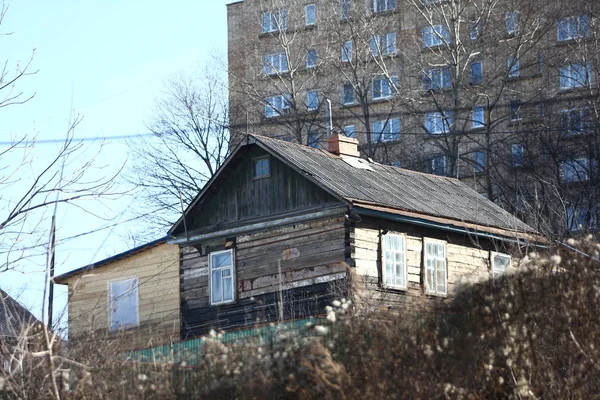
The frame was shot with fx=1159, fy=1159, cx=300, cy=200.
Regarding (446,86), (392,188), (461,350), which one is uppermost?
(446,86)

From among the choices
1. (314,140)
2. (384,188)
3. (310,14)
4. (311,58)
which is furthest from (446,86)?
(384,188)

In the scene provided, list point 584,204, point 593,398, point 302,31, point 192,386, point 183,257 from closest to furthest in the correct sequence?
point 593,398
point 192,386
point 183,257
point 584,204
point 302,31

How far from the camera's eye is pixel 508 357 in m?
12.2

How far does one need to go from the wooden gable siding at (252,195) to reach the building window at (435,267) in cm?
304

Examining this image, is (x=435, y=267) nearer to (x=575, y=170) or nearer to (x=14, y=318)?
(x=14, y=318)

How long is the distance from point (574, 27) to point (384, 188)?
2382cm

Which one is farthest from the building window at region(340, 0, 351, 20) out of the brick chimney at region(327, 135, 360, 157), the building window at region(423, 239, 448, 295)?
the building window at region(423, 239, 448, 295)

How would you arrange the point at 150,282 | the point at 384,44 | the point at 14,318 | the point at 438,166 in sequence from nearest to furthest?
the point at 14,318, the point at 150,282, the point at 438,166, the point at 384,44

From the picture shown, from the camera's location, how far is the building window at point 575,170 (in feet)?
145

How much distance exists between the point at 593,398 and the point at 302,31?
45692 millimetres

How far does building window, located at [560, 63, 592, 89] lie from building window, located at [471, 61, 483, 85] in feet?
11.8

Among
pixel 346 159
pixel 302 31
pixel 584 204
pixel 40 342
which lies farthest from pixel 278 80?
pixel 40 342

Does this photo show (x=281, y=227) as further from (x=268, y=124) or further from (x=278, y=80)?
(x=278, y=80)

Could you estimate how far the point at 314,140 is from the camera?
51.8 m
